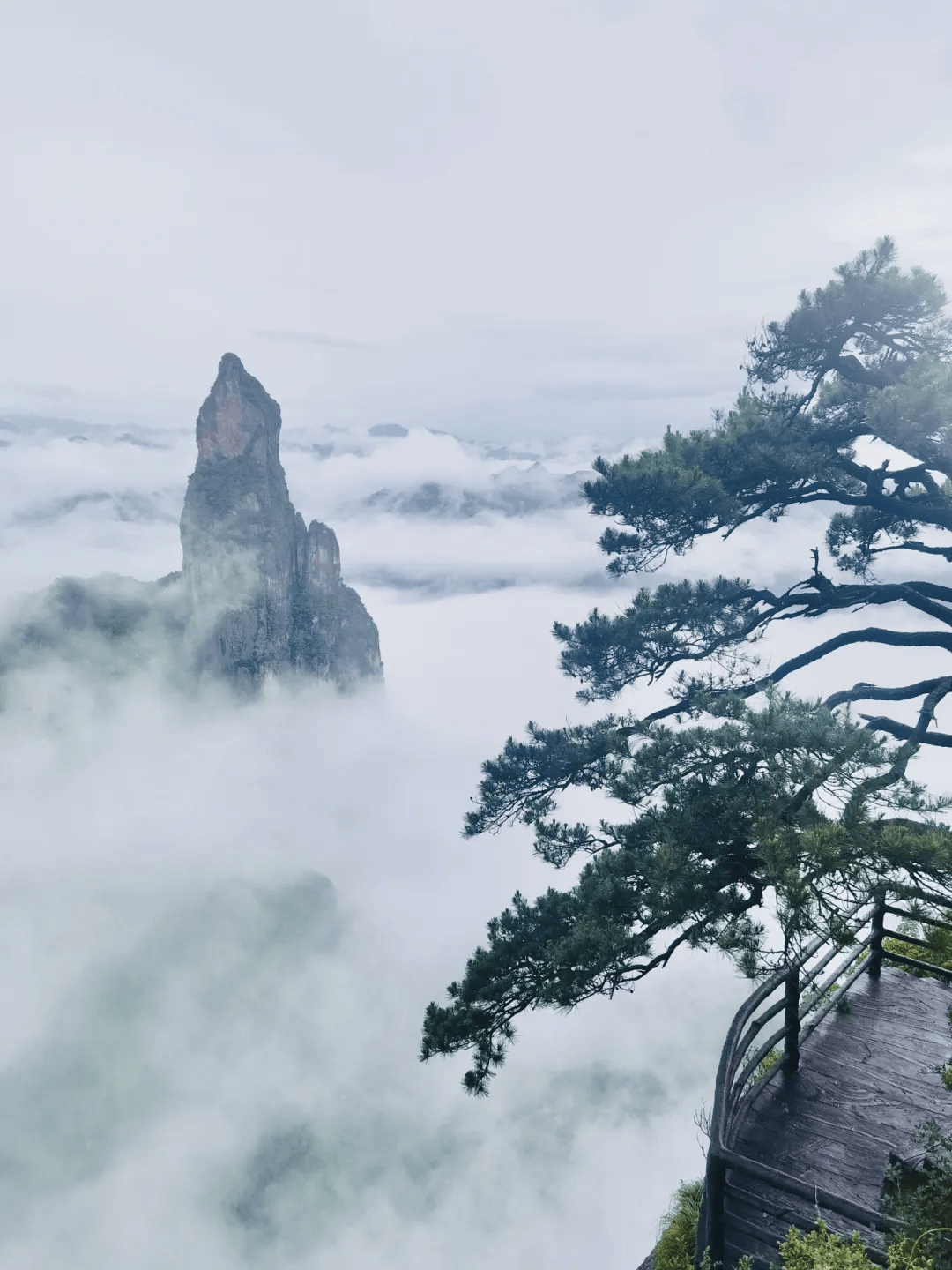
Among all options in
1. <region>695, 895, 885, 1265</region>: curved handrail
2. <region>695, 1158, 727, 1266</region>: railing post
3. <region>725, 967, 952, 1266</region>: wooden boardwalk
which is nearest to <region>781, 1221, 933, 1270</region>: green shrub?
<region>695, 895, 885, 1265</region>: curved handrail

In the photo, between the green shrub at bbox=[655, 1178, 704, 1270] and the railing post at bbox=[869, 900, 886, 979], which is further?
the railing post at bbox=[869, 900, 886, 979]

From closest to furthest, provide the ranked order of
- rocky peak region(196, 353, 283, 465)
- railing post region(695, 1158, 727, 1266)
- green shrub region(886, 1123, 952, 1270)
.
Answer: green shrub region(886, 1123, 952, 1270), railing post region(695, 1158, 727, 1266), rocky peak region(196, 353, 283, 465)

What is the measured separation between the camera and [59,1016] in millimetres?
84500

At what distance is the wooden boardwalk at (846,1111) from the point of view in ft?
18.0

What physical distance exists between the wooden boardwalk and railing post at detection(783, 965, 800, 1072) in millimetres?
115

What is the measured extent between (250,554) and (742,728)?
10906 cm

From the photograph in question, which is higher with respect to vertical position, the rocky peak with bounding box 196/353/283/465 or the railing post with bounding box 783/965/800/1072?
the rocky peak with bounding box 196/353/283/465

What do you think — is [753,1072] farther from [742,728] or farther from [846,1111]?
[742,728]

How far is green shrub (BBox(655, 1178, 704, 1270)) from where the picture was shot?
21.5 feet

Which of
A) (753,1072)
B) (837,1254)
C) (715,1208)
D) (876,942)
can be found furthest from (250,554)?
(837,1254)

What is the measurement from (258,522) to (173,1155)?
234 feet

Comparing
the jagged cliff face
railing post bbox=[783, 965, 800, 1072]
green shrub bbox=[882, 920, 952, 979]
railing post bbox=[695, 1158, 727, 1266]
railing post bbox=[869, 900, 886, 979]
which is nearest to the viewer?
railing post bbox=[695, 1158, 727, 1266]

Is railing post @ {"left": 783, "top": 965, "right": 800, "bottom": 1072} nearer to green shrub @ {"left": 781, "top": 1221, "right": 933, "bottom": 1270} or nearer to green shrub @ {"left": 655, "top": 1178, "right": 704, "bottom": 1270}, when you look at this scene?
green shrub @ {"left": 655, "top": 1178, "right": 704, "bottom": 1270}

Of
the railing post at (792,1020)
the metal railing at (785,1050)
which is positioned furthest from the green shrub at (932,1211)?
the railing post at (792,1020)
